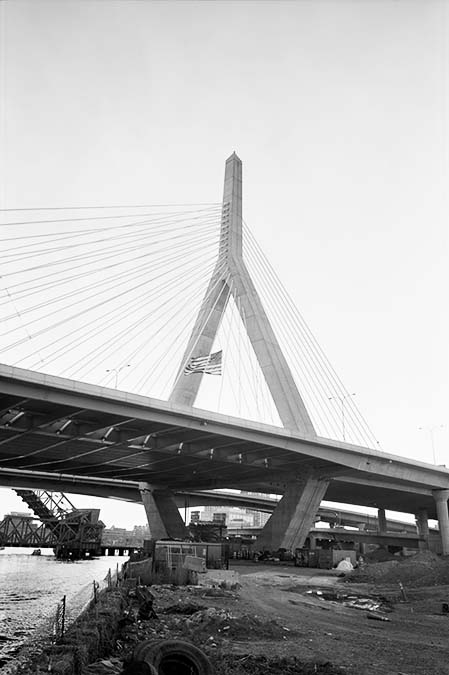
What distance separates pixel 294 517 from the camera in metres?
61.9

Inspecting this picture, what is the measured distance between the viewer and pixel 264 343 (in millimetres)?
50469

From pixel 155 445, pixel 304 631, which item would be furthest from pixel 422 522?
pixel 304 631

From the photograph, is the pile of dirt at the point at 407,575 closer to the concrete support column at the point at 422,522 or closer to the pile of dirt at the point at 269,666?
the pile of dirt at the point at 269,666

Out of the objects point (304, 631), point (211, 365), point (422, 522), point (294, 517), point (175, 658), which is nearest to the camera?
point (175, 658)

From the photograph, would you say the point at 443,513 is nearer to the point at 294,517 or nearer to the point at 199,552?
the point at 294,517

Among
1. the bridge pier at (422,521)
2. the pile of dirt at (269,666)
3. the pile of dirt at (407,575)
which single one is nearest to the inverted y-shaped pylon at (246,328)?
the pile of dirt at (407,575)

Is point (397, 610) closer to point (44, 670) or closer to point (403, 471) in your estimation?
point (44, 670)

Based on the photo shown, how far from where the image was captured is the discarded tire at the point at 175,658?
10.1 m

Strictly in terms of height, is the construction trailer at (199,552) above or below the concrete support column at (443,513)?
below

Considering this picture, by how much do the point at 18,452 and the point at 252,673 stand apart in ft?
185

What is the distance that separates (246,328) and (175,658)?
4222 cm

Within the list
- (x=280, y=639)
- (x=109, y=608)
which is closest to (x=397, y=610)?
(x=280, y=639)

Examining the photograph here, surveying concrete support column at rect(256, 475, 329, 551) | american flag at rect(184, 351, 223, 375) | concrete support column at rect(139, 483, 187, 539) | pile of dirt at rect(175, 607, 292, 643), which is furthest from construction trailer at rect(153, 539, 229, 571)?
concrete support column at rect(139, 483, 187, 539)

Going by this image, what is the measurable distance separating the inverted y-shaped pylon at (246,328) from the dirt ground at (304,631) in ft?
81.2
